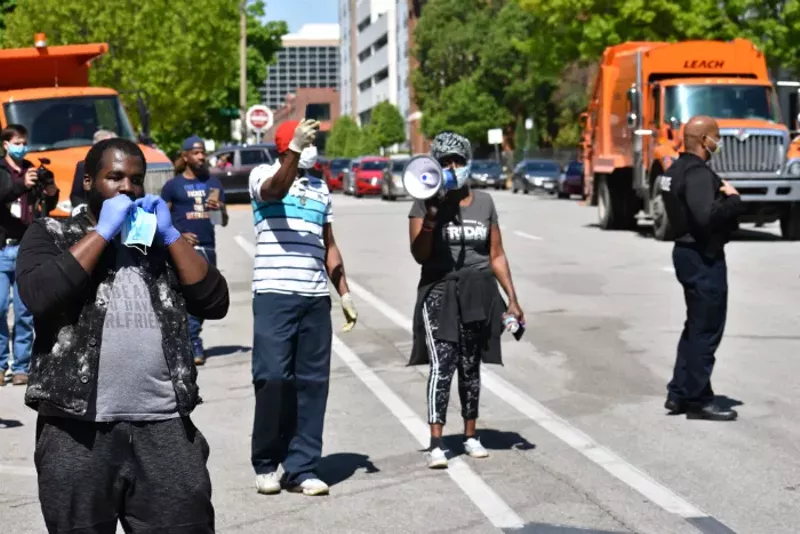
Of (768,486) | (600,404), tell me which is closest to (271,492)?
(768,486)

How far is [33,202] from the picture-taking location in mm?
11234

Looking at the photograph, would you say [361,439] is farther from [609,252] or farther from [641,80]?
[641,80]

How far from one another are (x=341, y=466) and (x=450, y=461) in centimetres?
59

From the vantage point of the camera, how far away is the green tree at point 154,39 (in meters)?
43.7

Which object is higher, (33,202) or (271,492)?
(33,202)

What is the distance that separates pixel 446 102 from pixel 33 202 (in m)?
83.0

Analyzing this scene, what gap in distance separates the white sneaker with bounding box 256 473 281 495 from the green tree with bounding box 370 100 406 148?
120 metres

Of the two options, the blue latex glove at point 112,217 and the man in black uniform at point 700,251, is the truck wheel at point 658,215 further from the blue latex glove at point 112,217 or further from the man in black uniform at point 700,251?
the blue latex glove at point 112,217

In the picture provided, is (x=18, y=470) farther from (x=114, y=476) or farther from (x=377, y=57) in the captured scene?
(x=377, y=57)

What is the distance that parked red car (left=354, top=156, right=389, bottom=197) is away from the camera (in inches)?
2253

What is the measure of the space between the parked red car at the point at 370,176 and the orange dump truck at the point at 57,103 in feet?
113

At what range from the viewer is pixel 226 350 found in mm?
13578

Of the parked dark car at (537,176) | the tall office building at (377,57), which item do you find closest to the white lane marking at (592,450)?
the parked dark car at (537,176)

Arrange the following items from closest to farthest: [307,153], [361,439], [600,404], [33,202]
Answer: [307,153] → [361,439] → [600,404] → [33,202]
